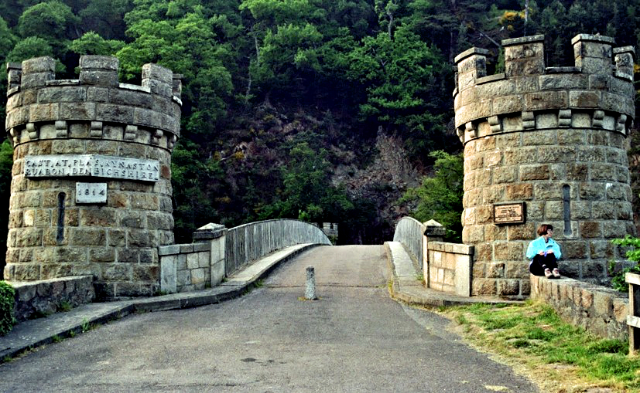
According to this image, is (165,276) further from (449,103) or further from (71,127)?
(449,103)

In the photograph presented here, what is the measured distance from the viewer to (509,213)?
11.0 m

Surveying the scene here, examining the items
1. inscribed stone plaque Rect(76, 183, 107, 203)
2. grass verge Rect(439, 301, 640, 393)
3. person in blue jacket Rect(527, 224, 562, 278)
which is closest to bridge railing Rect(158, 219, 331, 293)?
inscribed stone plaque Rect(76, 183, 107, 203)

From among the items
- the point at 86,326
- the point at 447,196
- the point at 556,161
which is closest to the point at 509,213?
the point at 556,161

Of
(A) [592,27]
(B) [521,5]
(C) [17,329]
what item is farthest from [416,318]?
(B) [521,5]

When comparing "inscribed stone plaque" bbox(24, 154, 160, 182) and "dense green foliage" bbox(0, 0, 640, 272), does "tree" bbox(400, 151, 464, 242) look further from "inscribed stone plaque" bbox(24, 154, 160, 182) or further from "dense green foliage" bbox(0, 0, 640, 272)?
"inscribed stone plaque" bbox(24, 154, 160, 182)

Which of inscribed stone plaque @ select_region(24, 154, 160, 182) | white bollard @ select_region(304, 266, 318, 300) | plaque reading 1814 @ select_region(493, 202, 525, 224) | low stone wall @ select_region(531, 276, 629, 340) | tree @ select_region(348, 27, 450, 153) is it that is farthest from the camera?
tree @ select_region(348, 27, 450, 153)

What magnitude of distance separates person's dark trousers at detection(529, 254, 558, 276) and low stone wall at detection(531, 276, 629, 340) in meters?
1.13

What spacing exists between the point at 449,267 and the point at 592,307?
203 inches

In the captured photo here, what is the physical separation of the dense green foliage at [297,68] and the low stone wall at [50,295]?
32.7 m

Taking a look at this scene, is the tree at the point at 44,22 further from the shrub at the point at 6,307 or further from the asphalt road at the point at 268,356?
the shrub at the point at 6,307

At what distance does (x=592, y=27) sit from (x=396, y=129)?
21.1 m

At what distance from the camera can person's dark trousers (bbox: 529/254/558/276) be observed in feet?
32.3

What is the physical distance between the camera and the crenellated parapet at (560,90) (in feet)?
35.3

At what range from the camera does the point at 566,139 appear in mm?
10805
